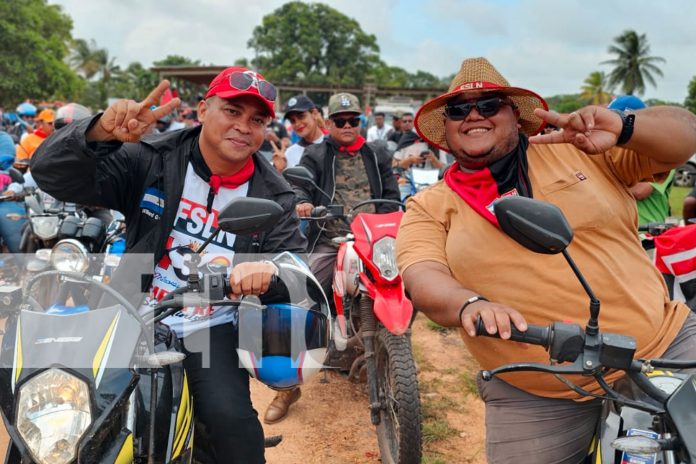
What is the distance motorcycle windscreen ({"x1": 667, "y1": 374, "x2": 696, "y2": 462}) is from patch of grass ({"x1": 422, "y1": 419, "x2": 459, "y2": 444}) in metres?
2.60

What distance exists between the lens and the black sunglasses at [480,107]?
7.04 feet

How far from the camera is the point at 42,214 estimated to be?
521cm

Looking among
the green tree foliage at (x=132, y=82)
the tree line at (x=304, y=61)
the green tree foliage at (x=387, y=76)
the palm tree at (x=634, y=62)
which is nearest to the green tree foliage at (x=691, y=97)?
the tree line at (x=304, y=61)

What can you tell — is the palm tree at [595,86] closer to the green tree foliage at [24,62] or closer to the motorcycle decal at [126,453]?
the green tree foliage at [24,62]

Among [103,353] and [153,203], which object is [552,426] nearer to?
[103,353]

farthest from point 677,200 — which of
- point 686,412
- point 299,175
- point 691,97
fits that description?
point 691,97

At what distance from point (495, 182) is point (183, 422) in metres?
1.39

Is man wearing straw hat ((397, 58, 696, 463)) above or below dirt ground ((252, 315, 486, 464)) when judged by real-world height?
above

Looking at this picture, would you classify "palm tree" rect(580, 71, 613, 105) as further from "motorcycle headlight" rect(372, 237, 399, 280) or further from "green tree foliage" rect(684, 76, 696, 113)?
"motorcycle headlight" rect(372, 237, 399, 280)

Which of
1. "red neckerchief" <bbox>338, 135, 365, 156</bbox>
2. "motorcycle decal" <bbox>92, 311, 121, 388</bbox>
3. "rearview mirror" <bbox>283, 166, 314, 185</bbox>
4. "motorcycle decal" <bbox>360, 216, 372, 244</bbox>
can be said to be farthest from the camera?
"red neckerchief" <bbox>338, 135, 365, 156</bbox>

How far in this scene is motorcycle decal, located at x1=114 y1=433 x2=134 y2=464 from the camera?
1.47m

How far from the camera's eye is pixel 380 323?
3.50 metres

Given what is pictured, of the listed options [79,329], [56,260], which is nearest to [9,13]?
[56,260]

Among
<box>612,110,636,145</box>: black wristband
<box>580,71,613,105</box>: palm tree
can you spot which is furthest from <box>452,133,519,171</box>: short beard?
<box>580,71,613,105</box>: palm tree
